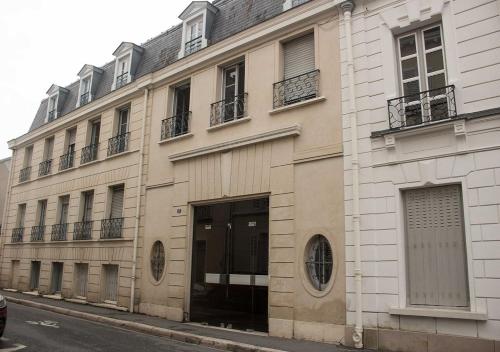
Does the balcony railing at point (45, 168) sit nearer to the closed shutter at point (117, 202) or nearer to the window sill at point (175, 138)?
the closed shutter at point (117, 202)

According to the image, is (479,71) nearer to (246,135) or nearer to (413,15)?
(413,15)

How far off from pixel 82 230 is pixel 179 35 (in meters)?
6.99

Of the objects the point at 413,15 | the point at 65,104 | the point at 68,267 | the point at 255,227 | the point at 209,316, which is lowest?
the point at 209,316

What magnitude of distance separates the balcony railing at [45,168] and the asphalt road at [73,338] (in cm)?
796

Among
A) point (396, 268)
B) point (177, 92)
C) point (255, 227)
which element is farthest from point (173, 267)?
point (396, 268)

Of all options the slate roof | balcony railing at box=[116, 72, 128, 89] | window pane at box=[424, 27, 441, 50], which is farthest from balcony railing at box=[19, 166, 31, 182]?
window pane at box=[424, 27, 441, 50]

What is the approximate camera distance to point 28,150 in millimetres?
19812

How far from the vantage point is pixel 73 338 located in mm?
8469

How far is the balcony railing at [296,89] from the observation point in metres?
9.54

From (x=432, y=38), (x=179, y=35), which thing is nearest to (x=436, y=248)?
(x=432, y=38)

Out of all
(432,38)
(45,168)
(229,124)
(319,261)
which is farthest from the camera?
(45,168)

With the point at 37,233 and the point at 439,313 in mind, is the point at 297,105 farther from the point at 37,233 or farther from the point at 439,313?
the point at 37,233

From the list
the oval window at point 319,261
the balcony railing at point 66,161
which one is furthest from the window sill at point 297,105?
the balcony railing at point 66,161

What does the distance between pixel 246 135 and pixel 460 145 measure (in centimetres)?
465
